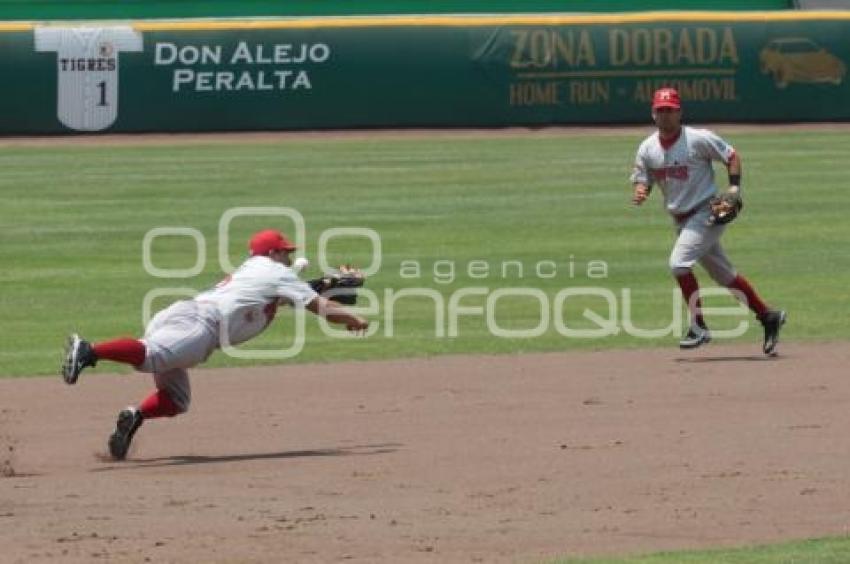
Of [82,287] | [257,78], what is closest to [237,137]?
[257,78]

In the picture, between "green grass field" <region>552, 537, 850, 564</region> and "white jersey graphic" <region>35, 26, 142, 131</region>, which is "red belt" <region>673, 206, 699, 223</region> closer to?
"green grass field" <region>552, 537, 850, 564</region>

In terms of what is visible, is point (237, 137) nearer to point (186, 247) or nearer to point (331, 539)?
point (186, 247)

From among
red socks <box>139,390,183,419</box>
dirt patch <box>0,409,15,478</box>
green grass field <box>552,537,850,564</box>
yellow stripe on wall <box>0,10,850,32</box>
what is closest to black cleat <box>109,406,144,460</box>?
red socks <box>139,390,183,419</box>

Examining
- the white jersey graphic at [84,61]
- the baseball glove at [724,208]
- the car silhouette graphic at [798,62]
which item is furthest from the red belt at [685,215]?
the car silhouette graphic at [798,62]

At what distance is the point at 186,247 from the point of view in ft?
66.5

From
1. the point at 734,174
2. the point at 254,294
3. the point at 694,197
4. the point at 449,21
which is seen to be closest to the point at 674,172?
the point at 694,197

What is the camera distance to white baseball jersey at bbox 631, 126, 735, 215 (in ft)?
47.4

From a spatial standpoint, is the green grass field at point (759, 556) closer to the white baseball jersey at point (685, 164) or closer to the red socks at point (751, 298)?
the red socks at point (751, 298)

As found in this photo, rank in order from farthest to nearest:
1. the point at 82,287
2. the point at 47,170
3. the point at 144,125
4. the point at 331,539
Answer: the point at 144,125 → the point at 47,170 → the point at 82,287 → the point at 331,539

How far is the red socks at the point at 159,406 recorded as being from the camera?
36.2 feet

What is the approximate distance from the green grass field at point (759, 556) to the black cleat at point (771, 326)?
604cm

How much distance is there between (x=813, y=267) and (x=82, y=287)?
6415mm

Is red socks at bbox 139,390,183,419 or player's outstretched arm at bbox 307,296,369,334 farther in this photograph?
red socks at bbox 139,390,183,419

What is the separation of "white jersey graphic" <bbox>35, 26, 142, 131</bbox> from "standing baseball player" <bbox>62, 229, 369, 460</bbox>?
1936cm
